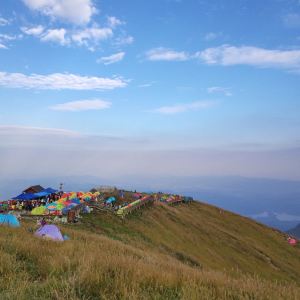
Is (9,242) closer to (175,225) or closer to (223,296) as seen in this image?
(223,296)

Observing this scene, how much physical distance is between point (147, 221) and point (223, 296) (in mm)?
35390

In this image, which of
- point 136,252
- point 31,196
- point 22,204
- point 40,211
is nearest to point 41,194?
point 31,196

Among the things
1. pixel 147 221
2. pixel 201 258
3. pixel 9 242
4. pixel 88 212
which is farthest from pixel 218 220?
pixel 9 242

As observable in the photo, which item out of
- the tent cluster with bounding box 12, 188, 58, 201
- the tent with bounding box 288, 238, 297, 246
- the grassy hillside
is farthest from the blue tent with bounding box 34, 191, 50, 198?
the tent with bounding box 288, 238, 297, 246

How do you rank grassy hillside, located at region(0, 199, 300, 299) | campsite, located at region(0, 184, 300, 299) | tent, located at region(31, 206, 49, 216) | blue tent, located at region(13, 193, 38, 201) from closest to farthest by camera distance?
1. grassy hillside, located at region(0, 199, 300, 299)
2. campsite, located at region(0, 184, 300, 299)
3. tent, located at region(31, 206, 49, 216)
4. blue tent, located at region(13, 193, 38, 201)

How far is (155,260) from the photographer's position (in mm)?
13773

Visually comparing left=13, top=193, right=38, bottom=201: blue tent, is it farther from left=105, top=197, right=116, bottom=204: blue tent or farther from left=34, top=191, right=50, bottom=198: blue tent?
left=105, top=197, right=116, bottom=204: blue tent

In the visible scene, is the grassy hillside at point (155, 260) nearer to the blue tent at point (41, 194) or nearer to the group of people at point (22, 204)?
the group of people at point (22, 204)

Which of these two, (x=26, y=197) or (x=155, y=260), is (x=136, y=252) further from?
(x=26, y=197)

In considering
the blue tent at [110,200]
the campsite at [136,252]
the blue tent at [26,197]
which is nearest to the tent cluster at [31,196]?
the blue tent at [26,197]

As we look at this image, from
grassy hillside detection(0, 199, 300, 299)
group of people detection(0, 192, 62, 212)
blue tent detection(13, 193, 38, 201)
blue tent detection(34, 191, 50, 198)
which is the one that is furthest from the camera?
blue tent detection(34, 191, 50, 198)

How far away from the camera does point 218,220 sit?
58062 millimetres

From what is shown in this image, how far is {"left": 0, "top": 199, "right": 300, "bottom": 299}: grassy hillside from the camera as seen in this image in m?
6.36

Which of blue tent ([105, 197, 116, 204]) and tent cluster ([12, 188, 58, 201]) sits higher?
tent cluster ([12, 188, 58, 201])
